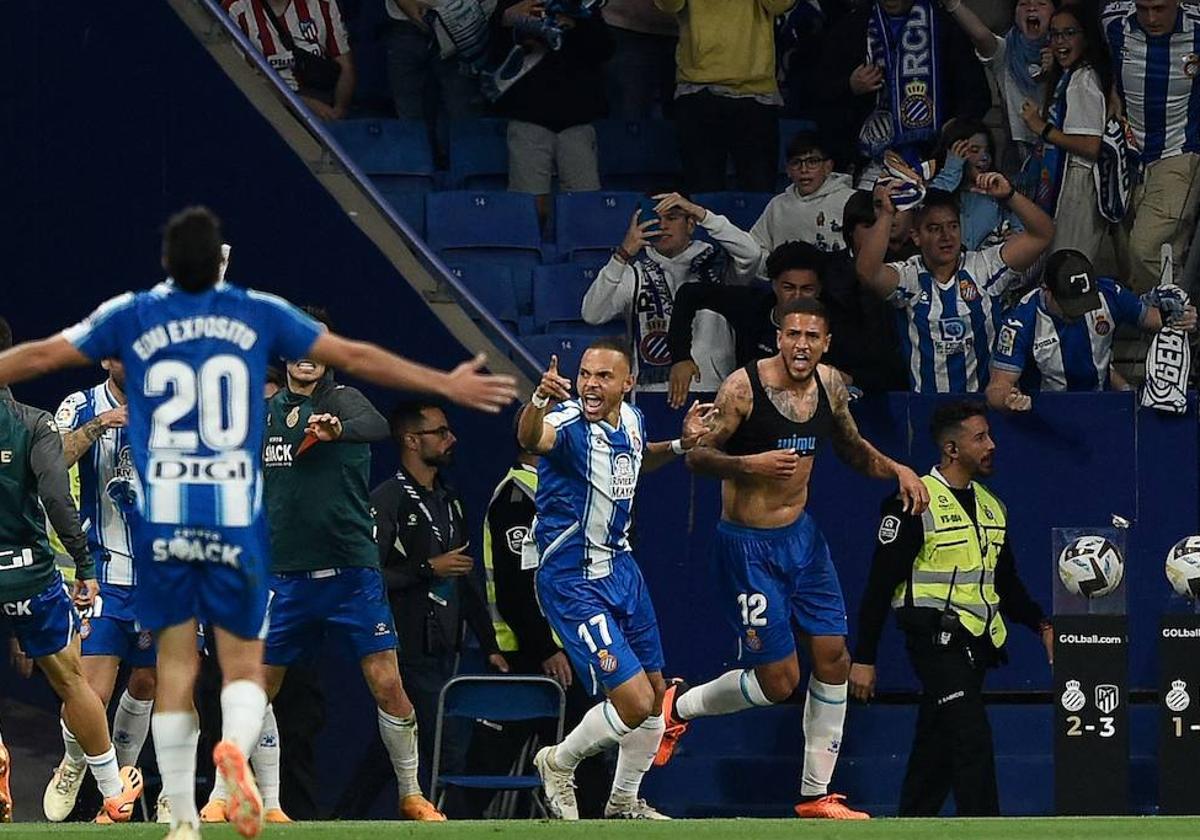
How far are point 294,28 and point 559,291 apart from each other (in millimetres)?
2601

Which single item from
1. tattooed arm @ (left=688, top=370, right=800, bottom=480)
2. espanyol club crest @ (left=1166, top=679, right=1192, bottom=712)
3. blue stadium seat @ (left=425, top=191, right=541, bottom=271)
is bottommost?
espanyol club crest @ (left=1166, top=679, right=1192, bottom=712)

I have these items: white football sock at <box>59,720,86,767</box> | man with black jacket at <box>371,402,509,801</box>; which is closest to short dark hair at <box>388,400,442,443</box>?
man with black jacket at <box>371,402,509,801</box>

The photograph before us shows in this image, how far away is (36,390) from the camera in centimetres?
1370

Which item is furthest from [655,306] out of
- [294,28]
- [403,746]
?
[294,28]

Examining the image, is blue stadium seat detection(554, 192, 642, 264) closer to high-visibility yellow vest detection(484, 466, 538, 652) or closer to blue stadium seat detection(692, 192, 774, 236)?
blue stadium seat detection(692, 192, 774, 236)

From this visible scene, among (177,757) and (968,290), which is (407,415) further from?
(177,757)

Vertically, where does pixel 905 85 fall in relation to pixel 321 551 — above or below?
above

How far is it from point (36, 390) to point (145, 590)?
6.33m

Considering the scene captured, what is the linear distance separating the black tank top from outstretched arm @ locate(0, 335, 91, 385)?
15.3ft

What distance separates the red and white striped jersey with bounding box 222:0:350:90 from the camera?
48.1ft

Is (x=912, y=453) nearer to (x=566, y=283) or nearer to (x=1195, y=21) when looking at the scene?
(x=566, y=283)

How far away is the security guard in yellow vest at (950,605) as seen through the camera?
11.8 m

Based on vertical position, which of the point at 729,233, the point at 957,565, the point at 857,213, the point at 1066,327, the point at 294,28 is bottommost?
the point at 957,565

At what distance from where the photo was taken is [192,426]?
25.0 feet
